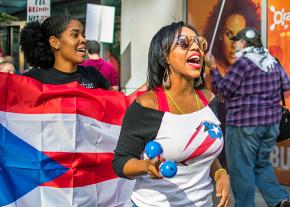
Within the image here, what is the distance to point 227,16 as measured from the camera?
25.4 feet

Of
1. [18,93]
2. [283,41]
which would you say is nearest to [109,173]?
[18,93]

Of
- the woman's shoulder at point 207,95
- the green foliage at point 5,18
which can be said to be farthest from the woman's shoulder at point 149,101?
the green foliage at point 5,18

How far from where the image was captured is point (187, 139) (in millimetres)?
2643

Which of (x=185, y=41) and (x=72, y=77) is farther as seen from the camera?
(x=72, y=77)

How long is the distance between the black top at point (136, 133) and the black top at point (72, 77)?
1690mm

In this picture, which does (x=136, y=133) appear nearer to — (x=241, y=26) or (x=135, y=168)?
(x=135, y=168)

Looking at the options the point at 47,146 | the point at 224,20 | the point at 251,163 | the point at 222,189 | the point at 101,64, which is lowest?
the point at 251,163

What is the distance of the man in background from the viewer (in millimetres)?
7227

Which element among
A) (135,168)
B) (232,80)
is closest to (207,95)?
(135,168)

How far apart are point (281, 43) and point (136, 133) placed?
4948mm

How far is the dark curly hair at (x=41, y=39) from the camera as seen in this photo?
178 inches

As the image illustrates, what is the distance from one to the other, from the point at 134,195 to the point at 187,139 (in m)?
0.39

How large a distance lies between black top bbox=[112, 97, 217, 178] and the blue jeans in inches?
120

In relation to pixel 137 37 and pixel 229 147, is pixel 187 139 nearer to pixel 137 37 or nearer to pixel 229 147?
pixel 229 147
